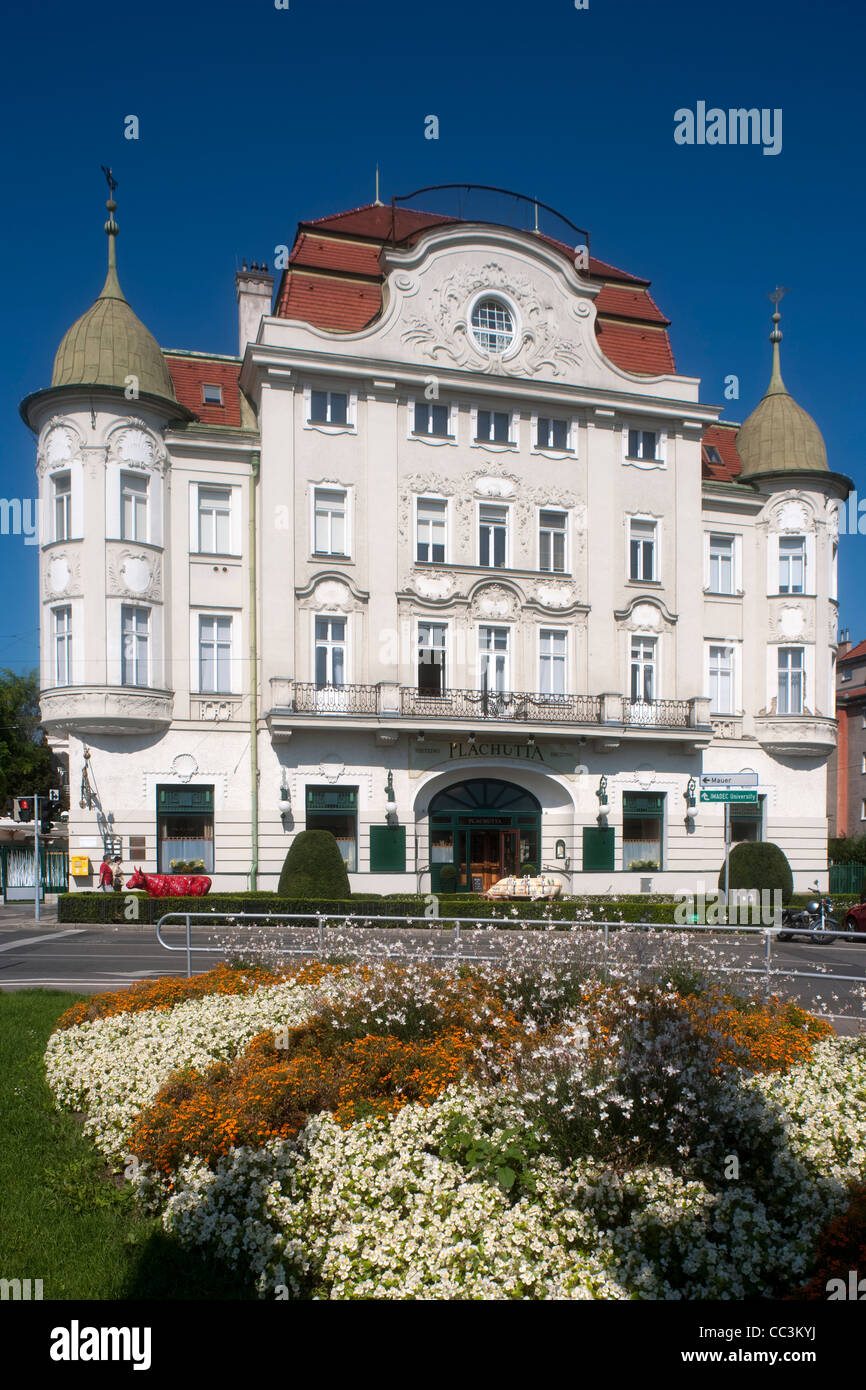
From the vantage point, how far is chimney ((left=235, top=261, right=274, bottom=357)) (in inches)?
1362

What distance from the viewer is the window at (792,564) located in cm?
3603

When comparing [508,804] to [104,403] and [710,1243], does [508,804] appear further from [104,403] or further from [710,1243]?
[710,1243]

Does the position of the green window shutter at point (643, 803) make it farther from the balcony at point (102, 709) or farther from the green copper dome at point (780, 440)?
the balcony at point (102, 709)

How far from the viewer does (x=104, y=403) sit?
2906cm

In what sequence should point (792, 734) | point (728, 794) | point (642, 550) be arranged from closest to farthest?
point (728, 794)
point (642, 550)
point (792, 734)

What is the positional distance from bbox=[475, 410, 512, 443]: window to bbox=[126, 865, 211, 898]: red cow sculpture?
53.6ft

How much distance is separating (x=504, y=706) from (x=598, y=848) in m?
5.66

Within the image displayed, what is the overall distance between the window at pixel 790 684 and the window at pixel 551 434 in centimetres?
1093

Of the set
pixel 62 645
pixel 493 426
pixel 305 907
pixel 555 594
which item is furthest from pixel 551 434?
pixel 305 907

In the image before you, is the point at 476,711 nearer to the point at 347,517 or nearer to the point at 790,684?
the point at 347,517

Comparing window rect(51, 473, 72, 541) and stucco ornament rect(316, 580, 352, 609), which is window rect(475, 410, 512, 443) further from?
window rect(51, 473, 72, 541)

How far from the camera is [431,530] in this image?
104ft

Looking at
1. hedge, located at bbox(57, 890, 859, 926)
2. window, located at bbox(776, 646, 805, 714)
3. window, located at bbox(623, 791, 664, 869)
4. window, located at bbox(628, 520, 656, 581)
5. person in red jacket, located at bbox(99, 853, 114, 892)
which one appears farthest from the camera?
window, located at bbox(776, 646, 805, 714)

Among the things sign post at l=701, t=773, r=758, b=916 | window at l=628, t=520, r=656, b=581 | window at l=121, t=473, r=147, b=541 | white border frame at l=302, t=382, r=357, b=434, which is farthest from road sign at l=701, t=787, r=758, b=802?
window at l=121, t=473, r=147, b=541
